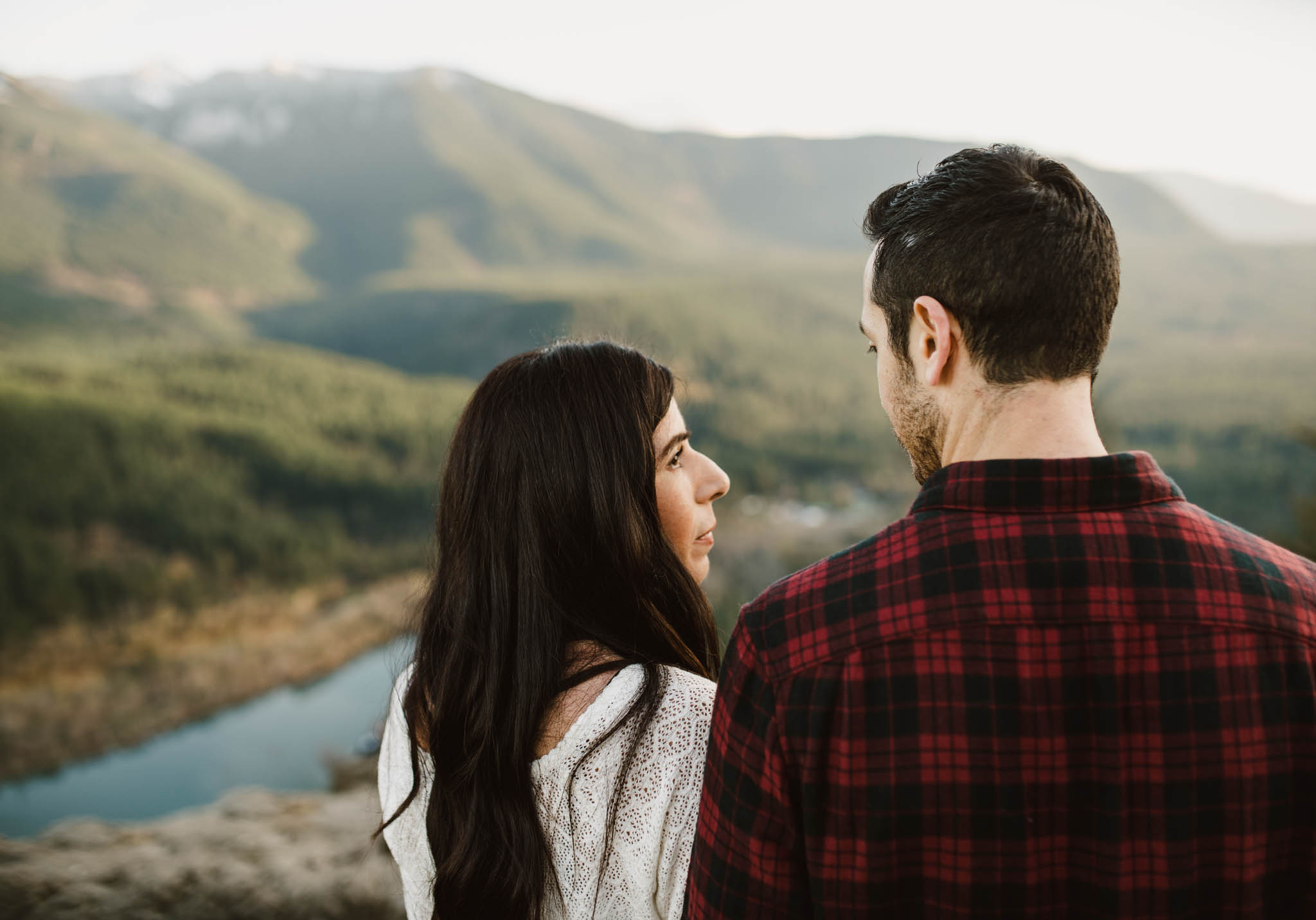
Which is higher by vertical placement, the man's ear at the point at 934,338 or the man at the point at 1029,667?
the man's ear at the point at 934,338

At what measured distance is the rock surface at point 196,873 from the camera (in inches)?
122

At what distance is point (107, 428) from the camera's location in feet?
100

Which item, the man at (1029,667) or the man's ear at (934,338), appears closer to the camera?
the man at (1029,667)

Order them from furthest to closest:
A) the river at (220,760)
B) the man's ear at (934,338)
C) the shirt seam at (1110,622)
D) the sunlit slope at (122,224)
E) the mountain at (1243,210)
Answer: the mountain at (1243,210) < the sunlit slope at (122,224) < the river at (220,760) < the man's ear at (934,338) < the shirt seam at (1110,622)

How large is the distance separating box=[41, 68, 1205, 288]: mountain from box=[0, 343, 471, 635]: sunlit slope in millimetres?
69735

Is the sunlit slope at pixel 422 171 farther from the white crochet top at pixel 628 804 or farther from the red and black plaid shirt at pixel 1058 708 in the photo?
the red and black plaid shirt at pixel 1058 708

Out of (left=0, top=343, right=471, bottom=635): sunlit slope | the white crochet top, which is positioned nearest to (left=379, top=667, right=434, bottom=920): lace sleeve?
the white crochet top

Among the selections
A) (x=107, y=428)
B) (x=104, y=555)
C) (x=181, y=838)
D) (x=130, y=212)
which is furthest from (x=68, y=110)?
(x=181, y=838)

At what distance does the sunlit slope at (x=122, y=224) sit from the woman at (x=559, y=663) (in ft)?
222

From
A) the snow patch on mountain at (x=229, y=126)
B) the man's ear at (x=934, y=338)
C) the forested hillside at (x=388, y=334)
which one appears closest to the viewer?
the man's ear at (x=934, y=338)

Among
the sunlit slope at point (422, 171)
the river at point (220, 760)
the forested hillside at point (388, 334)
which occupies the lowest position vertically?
the river at point (220, 760)

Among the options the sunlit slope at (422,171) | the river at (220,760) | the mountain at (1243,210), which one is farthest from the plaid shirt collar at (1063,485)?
the mountain at (1243,210)

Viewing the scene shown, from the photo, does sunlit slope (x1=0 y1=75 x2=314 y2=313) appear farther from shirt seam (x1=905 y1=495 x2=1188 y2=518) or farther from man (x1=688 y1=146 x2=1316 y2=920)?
shirt seam (x1=905 y1=495 x2=1188 y2=518)

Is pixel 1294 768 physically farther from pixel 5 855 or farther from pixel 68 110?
pixel 68 110
